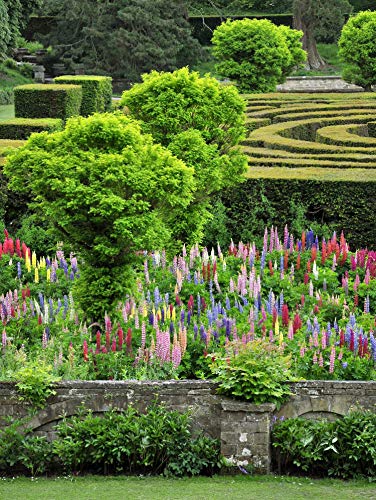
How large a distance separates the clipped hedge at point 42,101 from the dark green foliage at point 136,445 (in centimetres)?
1962

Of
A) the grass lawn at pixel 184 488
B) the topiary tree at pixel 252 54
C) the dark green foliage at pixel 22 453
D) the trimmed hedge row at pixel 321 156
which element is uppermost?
the topiary tree at pixel 252 54

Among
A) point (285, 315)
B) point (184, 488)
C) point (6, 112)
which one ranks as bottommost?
point (184, 488)

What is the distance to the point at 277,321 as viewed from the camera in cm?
1144

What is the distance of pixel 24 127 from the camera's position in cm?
2300

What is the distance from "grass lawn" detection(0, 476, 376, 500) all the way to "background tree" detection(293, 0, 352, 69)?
46.1m

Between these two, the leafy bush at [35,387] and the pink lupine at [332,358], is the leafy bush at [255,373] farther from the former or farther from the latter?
the leafy bush at [35,387]

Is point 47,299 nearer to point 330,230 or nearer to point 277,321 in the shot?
point 277,321

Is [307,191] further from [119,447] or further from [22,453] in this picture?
[22,453]

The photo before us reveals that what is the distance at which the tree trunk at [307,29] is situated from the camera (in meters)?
53.7

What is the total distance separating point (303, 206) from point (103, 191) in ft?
17.7

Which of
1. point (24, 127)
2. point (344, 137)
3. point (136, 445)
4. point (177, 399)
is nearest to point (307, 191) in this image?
point (344, 137)

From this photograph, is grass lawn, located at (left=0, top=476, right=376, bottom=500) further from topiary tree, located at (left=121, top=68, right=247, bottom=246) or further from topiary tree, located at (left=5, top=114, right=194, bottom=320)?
topiary tree, located at (left=121, top=68, right=247, bottom=246)

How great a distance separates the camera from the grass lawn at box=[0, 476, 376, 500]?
866 centimetres

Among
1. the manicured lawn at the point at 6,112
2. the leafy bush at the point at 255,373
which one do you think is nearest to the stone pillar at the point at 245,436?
the leafy bush at the point at 255,373
